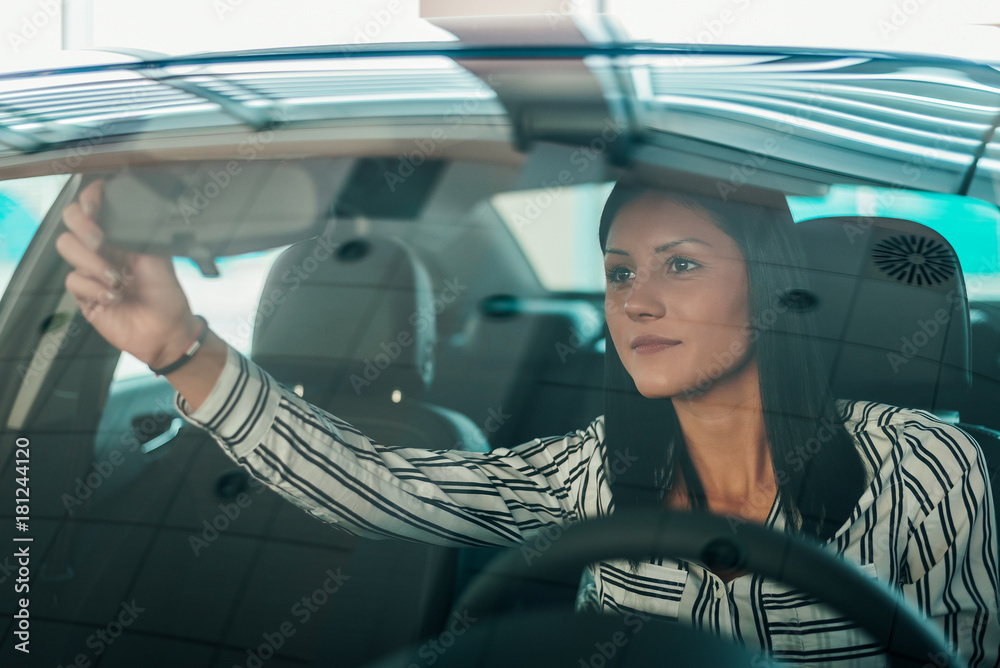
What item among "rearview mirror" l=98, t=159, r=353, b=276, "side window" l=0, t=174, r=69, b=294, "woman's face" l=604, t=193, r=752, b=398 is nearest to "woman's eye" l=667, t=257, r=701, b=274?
"woman's face" l=604, t=193, r=752, b=398

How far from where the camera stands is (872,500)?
90 cm

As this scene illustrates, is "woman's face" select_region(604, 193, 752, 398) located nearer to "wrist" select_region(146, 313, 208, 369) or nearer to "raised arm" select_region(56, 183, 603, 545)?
"raised arm" select_region(56, 183, 603, 545)

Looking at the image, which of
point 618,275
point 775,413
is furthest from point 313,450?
point 775,413

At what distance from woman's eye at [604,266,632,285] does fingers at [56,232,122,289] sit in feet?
2.29

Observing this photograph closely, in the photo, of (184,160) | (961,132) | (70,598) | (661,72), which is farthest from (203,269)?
(961,132)

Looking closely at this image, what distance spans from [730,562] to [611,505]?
0.55 feet

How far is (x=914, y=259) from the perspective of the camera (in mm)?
949

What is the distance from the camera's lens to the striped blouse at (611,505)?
0.83 metres

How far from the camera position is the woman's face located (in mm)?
903

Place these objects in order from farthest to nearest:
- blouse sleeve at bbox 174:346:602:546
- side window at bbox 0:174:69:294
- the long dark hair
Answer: side window at bbox 0:174:69:294 → blouse sleeve at bbox 174:346:602:546 → the long dark hair

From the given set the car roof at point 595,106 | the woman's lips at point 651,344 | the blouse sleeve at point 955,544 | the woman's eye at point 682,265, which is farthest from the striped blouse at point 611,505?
the car roof at point 595,106

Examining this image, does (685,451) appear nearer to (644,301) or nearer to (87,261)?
(644,301)

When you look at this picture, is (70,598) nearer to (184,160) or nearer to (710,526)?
(184,160)

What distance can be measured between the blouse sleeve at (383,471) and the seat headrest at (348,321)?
52mm
